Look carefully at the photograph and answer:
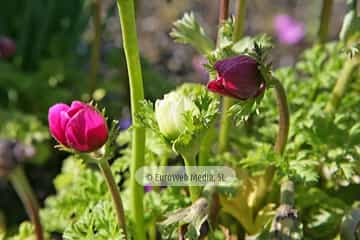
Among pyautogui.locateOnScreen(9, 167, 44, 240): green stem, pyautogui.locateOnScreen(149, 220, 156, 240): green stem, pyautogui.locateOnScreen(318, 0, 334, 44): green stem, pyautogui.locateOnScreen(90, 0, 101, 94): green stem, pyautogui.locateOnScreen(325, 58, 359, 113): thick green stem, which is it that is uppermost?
pyautogui.locateOnScreen(90, 0, 101, 94): green stem

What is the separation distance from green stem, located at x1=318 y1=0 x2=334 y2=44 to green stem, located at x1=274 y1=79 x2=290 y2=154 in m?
0.57

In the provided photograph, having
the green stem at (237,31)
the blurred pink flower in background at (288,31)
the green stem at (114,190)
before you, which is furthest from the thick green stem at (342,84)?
the blurred pink flower in background at (288,31)

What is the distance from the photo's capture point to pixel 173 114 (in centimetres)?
119

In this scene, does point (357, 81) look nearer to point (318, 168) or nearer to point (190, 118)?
point (318, 168)

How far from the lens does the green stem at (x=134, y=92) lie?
3.86 feet

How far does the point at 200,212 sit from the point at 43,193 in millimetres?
1211

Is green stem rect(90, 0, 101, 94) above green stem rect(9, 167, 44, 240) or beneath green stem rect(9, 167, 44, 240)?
above

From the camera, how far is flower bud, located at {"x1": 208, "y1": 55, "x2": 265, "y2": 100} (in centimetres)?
113

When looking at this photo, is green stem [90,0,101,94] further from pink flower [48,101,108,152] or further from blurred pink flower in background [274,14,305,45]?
blurred pink flower in background [274,14,305,45]

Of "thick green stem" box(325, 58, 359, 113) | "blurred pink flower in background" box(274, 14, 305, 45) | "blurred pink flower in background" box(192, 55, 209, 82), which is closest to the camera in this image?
"thick green stem" box(325, 58, 359, 113)

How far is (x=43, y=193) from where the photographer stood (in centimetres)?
235

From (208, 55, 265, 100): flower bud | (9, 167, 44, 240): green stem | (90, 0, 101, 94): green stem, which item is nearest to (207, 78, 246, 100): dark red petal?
(208, 55, 265, 100): flower bud

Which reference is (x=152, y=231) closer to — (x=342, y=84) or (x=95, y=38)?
(x=342, y=84)

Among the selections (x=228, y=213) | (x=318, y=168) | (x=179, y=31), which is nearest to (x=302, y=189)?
(x=318, y=168)
